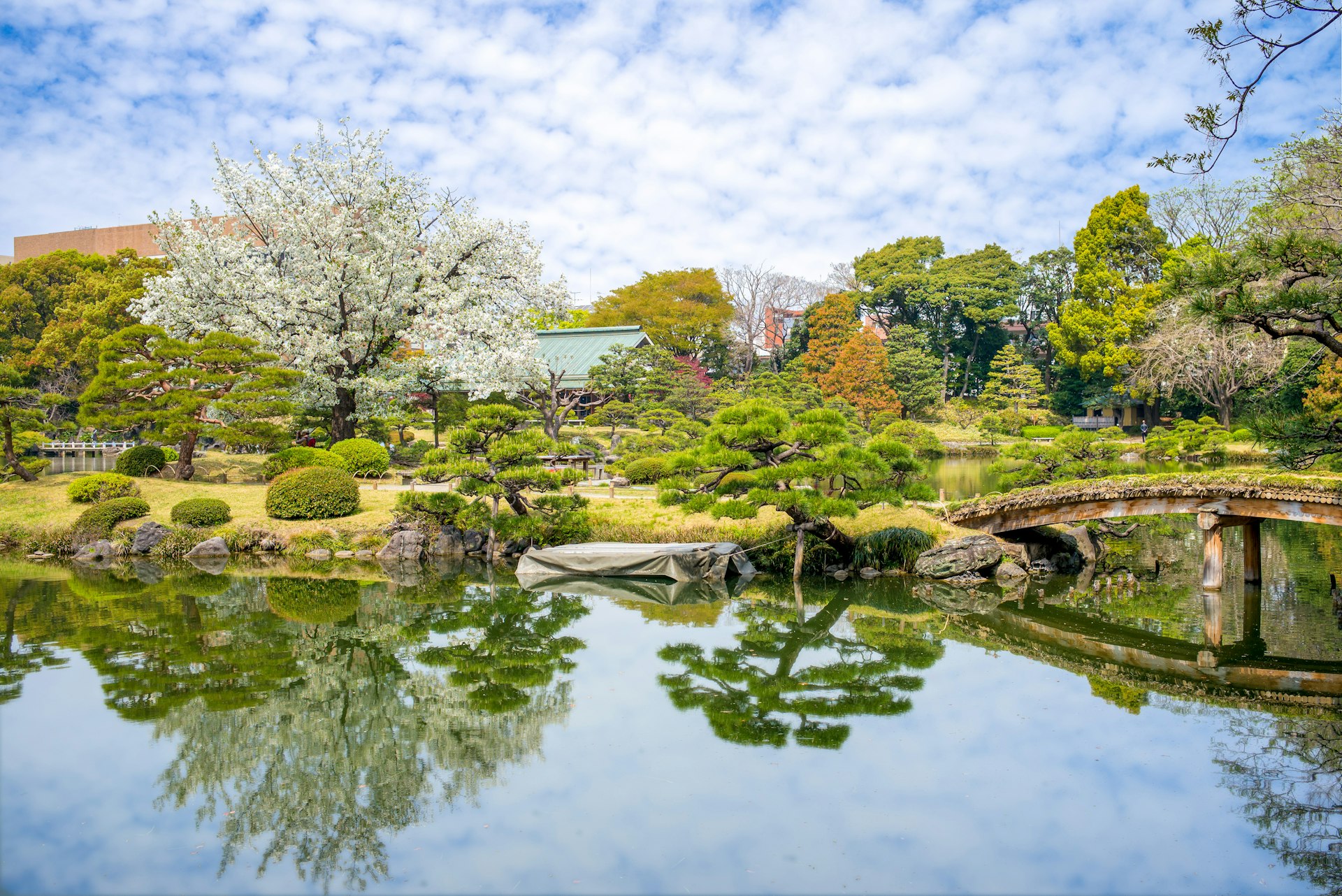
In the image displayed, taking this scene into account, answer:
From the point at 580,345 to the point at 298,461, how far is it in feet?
54.8

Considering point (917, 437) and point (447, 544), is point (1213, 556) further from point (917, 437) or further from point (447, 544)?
point (917, 437)

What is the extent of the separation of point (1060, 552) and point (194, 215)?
2283 centimetres

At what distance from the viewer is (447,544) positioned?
1697 cm

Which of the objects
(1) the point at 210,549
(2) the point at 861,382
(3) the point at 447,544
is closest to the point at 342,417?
(1) the point at 210,549

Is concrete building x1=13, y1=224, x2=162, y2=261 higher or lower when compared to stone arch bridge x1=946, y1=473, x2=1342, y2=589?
higher

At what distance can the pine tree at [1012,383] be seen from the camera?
37.9 m

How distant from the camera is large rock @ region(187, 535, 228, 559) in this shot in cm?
1703

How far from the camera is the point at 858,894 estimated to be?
482 cm

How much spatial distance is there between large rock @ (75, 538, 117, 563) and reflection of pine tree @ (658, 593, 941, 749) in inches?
519

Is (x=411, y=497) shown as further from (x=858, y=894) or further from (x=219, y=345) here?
(x=858, y=894)

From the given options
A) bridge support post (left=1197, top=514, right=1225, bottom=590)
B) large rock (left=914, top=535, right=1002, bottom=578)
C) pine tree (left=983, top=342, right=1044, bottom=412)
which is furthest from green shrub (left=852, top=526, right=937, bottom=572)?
pine tree (left=983, top=342, right=1044, bottom=412)

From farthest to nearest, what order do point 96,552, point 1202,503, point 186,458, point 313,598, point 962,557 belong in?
point 186,458 < point 96,552 < point 962,557 < point 313,598 < point 1202,503

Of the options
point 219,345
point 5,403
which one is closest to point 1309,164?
point 219,345

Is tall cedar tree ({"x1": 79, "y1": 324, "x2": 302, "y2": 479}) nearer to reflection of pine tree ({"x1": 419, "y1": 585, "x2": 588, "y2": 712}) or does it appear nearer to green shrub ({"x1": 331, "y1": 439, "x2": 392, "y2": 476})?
green shrub ({"x1": 331, "y1": 439, "x2": 392, "y2": 476})
